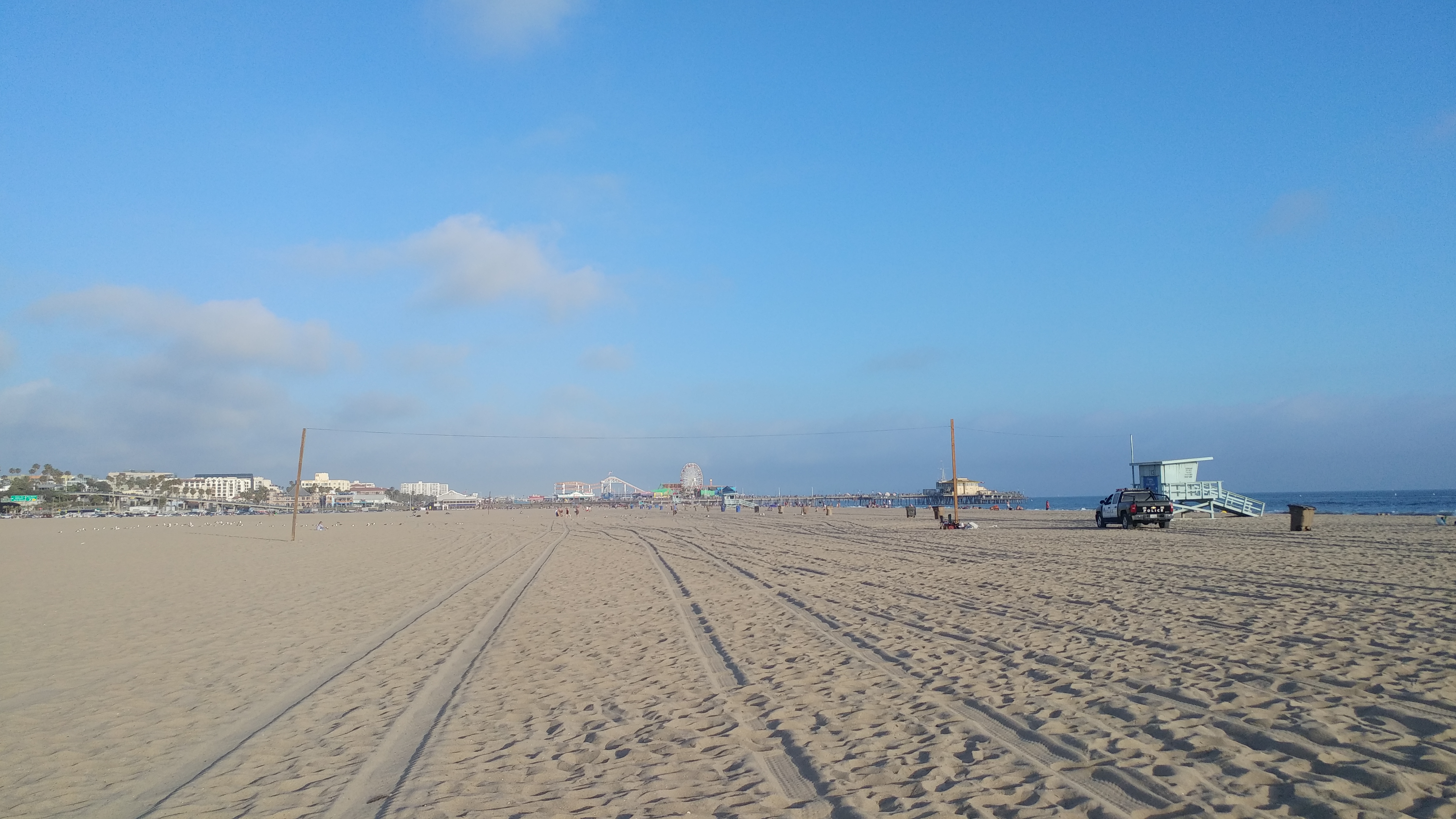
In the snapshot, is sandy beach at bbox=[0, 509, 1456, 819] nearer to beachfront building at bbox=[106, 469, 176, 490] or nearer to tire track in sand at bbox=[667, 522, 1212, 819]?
tire track in sand at bbox=[667, 522, 1212, 819]

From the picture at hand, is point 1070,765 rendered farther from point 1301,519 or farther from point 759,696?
point 1301,519

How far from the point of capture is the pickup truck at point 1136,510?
97.6ft

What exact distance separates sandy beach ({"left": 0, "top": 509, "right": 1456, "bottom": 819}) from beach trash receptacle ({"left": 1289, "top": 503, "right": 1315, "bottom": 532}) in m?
13.1

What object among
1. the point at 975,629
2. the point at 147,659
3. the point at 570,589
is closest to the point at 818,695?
the point at 975,629

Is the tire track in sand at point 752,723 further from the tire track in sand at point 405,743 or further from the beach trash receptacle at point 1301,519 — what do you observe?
the beach trash receptacle at point 1301,519

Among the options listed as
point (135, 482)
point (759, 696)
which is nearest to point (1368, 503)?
point (759, 696)

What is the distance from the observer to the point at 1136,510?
2989 cm

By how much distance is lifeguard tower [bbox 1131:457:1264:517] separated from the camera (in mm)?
37500

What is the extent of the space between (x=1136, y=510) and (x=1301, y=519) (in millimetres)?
5194

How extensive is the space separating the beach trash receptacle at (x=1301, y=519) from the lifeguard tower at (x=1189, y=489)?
31.1 feet

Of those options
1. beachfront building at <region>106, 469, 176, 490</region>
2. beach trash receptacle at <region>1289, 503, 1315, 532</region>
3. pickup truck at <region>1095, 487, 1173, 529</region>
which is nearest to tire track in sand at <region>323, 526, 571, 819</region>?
pickup truck at <region>1095, 487, 1173, 529</region>

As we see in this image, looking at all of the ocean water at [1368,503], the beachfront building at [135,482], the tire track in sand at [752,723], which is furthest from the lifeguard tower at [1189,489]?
the beachfront building at [135,482]

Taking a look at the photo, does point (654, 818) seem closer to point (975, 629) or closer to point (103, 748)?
point (103, 748)

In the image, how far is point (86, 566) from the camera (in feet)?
70.2
